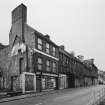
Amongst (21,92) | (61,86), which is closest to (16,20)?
(21,92)

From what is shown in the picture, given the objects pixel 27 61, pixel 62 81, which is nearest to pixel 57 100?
pixel 27 61

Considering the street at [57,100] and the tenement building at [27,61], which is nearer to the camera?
the street at [57,100]

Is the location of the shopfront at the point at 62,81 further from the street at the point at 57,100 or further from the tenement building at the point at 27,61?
the street at the point at 57,100

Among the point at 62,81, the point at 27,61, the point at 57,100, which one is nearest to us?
the point at 57,100

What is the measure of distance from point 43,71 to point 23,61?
3.73m

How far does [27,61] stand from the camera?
78.4 feet

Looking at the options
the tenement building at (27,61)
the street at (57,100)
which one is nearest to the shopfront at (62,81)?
the tenement building at (27,61)

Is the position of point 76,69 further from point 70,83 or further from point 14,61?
point 14,61

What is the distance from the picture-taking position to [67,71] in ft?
120

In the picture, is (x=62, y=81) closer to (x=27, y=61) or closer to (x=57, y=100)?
(x=27, y=61)

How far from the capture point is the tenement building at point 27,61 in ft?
74.2

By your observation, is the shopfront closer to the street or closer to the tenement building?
the tenement building

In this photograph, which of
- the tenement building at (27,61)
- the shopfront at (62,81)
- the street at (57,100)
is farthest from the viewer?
the shopfront at (62,81)

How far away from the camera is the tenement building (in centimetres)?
2262
